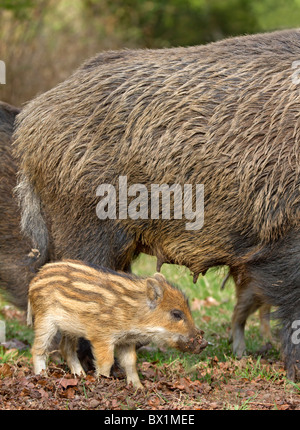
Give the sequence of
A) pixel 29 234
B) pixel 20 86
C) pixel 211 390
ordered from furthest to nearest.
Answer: pixel 20 86
pixel 29 234
pixel 211 390

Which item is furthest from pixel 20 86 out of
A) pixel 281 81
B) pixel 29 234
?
pixel 281 81

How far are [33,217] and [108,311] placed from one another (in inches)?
46.5

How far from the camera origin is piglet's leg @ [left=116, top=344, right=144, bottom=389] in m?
4.63

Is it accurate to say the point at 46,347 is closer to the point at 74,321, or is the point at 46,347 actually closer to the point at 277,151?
the point at 74,321

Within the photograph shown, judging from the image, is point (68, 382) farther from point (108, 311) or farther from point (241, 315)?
point (241, 315)

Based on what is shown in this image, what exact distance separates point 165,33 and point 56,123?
13.8 metres

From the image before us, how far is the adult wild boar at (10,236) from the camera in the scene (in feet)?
18.0

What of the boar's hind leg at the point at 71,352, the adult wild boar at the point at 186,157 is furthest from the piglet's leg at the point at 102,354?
the adult wild boar at the point at 186,157

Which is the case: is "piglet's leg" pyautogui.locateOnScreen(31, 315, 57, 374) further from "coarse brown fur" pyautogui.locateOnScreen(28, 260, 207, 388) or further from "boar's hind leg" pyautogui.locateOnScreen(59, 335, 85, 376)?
"boar's hind leg" pyautogui.locateOnScreen(59, 335, 85, 376)

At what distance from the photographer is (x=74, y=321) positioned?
14.9ft

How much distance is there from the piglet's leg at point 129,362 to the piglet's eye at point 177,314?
0.40 meters

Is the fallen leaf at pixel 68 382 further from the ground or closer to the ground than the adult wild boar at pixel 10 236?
closer to the ground

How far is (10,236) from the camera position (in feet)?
18.3

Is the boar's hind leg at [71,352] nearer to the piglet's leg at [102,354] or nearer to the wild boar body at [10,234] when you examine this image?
the piglet's leg at [102,354]
